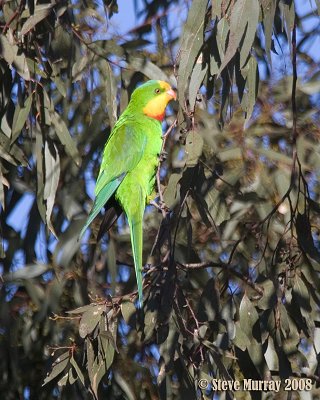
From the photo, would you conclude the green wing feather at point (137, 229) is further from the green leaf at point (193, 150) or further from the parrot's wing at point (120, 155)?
the green leaf at point (193, 150)

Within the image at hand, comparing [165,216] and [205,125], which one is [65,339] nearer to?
[205,125]

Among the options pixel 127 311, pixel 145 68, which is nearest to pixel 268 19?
pixel 127 311

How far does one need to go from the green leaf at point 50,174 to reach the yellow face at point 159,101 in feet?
1.40

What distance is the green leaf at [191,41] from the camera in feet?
9.01

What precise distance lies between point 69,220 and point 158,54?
99 centimetres

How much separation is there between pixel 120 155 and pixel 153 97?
332 mm

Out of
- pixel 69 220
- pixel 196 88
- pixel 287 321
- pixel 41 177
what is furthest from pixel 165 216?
pixel 69 220

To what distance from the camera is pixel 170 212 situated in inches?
116

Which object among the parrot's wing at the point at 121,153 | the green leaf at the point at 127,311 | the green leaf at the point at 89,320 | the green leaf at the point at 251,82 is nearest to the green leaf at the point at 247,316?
the green leaf at the point at 127,311

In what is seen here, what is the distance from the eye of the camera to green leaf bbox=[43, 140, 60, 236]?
350cm

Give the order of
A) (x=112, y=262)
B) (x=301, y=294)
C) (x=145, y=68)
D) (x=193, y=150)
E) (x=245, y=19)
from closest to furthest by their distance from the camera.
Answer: (x=245, y=19)
(x=193, y=150)
(x=301, y=294)
(x=145, y=68)
(x=112, y=262)

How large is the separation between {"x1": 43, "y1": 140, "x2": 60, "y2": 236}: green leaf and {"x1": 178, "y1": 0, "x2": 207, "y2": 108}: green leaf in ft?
3.15

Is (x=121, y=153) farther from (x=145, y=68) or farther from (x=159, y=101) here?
(x=145, y=68)

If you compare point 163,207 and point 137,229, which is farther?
point 137,229
